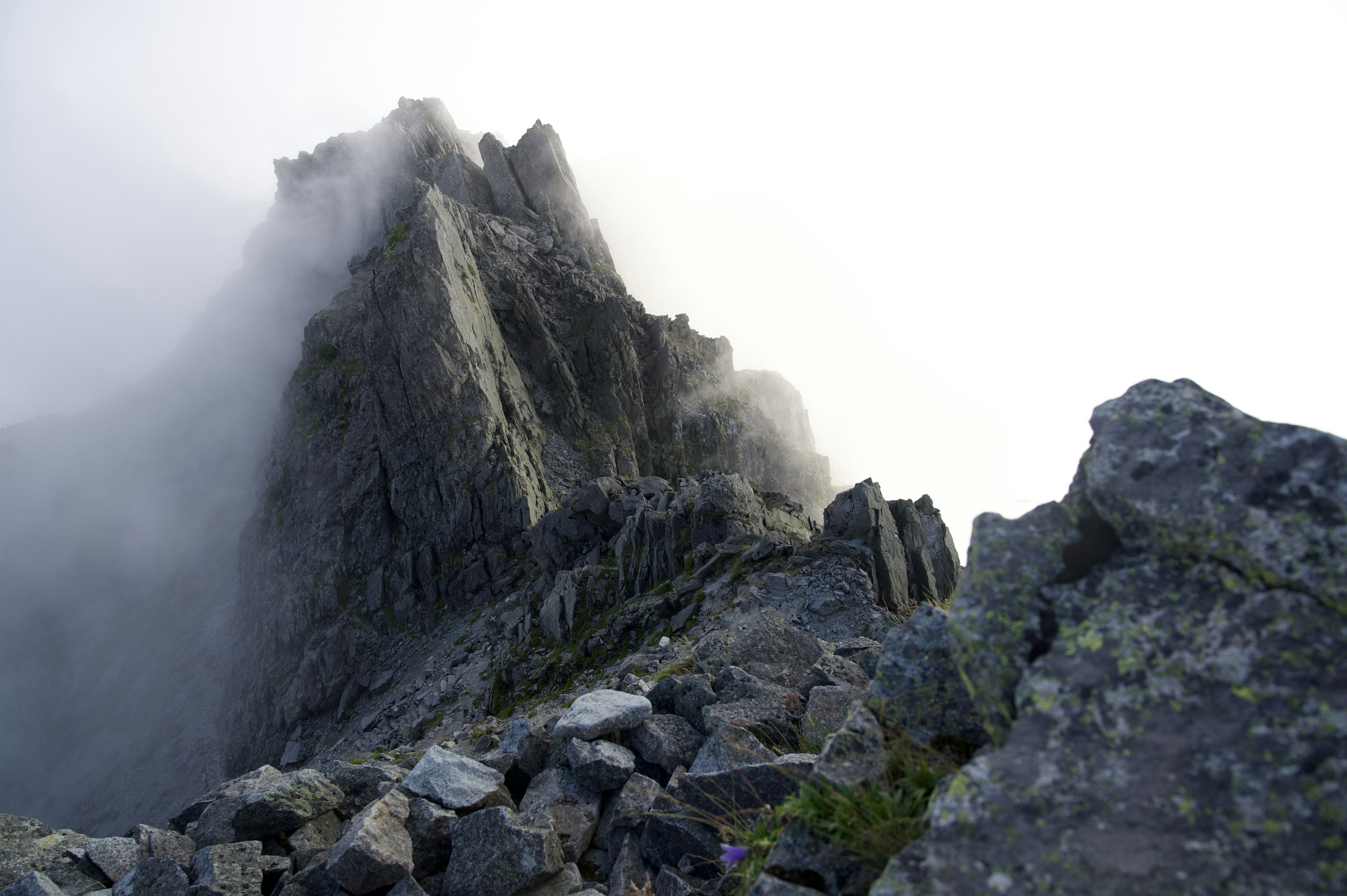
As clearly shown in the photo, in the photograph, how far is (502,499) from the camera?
60.3 m

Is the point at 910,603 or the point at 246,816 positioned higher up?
→ the point at 910,603

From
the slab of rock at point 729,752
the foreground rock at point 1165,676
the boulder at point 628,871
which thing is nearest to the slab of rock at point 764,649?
the slab of rock at point 729,752

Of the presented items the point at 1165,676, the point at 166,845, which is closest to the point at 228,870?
the point at 166,845

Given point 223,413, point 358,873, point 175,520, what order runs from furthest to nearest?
point 223,413, point 175,520, point 358,873

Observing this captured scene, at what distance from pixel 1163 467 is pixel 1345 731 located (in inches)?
66.9

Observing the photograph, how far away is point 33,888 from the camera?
748 cm

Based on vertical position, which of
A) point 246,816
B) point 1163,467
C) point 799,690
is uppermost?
point 1163,467

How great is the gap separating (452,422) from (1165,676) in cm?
6513

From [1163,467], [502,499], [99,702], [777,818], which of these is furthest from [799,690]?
[99,702]

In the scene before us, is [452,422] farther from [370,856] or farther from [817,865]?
[817,865]

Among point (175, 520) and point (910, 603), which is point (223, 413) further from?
point (910, 603)

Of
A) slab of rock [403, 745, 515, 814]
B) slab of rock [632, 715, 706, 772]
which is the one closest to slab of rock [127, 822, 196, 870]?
slab of rock [403, 745, 515, 814]

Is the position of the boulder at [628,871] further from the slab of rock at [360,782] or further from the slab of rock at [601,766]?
the slab of rock at [360,782]

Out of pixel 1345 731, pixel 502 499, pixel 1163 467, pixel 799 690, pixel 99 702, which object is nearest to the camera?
pixel 1345 731
